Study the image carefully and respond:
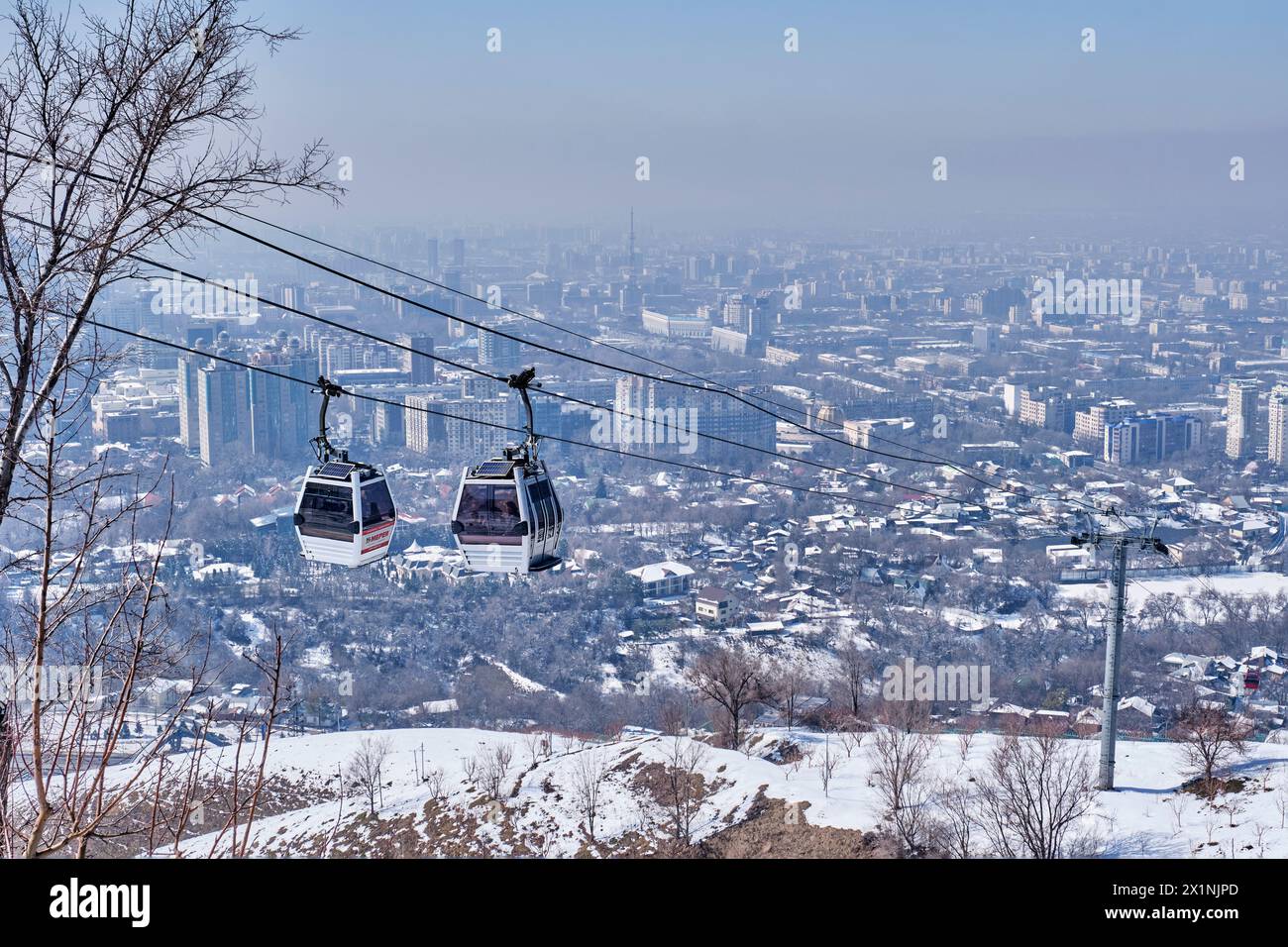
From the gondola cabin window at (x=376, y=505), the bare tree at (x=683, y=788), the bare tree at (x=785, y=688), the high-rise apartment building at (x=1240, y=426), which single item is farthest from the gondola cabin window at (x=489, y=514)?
the high-rise apartment building at (x=1240, y=426)

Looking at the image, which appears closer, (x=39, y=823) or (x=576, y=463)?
(x=39, y=823)

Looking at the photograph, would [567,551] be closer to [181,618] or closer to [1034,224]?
[181,618]

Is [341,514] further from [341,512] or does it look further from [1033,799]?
[1033,799]

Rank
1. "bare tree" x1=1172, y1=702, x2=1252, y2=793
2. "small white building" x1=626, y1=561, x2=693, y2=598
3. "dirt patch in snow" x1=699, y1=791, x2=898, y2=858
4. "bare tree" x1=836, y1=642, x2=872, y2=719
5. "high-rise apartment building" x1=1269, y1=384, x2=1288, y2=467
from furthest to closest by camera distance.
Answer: "high-rise apartment building" x1=1269, y1=384, x2=1288, y2=467 → "small white building" x1=626, y1=561, x2=693, y2=598 → "bare tree" x1=836, y1=642, x2=872, y2=719 → "bare tree" x1=1172, y1=702, x2=1252, y2=793 → "dirt patch in snow" x1=699, y1=791, x2=898, y2=858

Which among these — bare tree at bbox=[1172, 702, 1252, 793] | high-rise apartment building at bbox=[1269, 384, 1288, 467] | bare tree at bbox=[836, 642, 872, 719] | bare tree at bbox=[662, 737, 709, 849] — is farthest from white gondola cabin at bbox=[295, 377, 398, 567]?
high-rise apartment building at bbox=[1269, 384, 1288, 467]

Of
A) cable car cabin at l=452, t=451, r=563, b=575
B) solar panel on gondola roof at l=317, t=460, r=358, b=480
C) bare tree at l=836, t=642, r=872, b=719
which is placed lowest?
bare tree at l=836, t=642, r=872, b=719

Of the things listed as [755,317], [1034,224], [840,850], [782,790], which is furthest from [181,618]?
[1034,224]

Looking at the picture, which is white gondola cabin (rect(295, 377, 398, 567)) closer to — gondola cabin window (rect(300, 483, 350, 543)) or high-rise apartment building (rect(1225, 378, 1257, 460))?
gondola cabin window (rect(300, 483, 350, 543))
